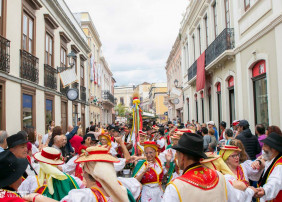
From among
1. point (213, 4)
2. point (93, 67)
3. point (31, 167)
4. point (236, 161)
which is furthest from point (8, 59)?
point (93, 67)

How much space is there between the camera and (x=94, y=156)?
275cm

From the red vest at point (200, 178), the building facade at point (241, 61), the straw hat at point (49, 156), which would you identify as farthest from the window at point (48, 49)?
the red vest at point (200, 178)

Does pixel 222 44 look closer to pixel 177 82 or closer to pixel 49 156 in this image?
pixel 49 156

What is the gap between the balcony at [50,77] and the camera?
14315 millimetres

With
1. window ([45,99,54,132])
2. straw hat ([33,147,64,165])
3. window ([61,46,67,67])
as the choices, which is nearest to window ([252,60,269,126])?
straw hat ([33,147,64,165])

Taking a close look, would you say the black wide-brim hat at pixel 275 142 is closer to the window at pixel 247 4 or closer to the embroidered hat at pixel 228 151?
the embroidered hat at pixel 228 151

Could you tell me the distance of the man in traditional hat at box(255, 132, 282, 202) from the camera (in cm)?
327

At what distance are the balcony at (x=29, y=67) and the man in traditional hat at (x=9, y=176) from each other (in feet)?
31.7

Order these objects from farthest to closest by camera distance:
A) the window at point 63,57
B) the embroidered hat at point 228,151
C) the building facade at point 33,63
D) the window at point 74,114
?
the window at point 74,114, the window at point 63,57, the building facade at point 33,63, the embroidered hat at point 228,151

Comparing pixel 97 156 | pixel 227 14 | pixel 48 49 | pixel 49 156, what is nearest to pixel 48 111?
pixel 48 49

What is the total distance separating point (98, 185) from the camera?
2.65m

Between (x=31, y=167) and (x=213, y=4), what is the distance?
1439cm

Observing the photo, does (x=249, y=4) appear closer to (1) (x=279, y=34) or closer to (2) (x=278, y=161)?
(1) (x=279, y=34)

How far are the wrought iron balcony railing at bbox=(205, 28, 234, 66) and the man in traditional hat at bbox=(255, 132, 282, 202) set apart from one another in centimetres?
946
